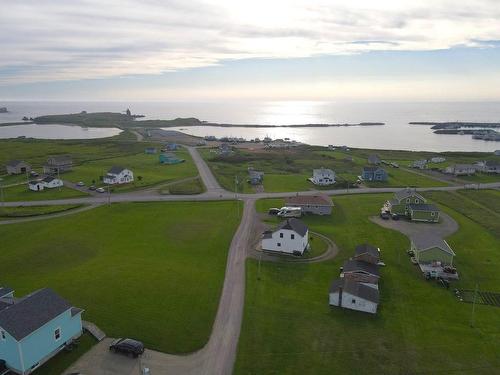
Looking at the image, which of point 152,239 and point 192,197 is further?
point 192,197

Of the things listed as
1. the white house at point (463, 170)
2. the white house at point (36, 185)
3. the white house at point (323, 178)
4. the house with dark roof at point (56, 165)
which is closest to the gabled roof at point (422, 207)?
the white house at point (323, 178)

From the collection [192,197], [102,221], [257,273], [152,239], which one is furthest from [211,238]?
[192,197]

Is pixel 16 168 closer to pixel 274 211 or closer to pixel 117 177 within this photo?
pixel 117 177

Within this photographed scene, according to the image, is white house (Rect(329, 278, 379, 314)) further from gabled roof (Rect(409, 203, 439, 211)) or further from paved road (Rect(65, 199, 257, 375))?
gabled roof (Rect(409, 203, 439, 211))

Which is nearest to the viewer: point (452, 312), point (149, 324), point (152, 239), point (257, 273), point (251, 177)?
point (149, 324)

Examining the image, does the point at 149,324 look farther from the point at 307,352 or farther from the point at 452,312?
the point at 452,312

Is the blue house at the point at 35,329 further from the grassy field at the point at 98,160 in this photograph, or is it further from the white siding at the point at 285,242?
the grassy field at the point at 98,160
